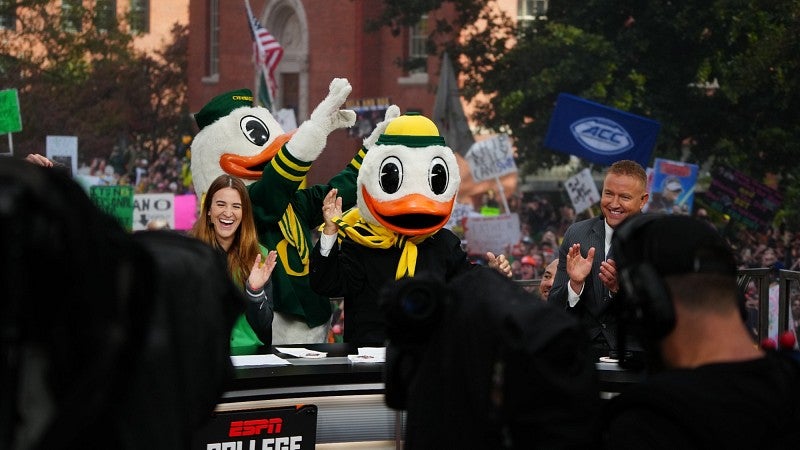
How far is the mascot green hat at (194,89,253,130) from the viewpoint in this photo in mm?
7410

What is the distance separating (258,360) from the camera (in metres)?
4.88

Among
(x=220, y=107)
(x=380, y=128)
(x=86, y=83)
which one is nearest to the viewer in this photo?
(x=380, y=128)

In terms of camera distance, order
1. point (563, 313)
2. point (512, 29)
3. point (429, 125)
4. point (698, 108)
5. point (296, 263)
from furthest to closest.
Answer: point (512, 29) < point (698, 108) < point (296, 263) < point (429, 125) < point (563, 313)

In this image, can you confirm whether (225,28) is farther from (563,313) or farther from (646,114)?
(563,313)

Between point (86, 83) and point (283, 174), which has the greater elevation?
point (86, 83)

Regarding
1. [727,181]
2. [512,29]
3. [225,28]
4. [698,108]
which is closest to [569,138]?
[727,181]

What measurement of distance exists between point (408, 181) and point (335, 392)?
1.58 metres

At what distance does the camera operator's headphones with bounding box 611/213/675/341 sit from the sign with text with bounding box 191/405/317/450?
237 centimetres

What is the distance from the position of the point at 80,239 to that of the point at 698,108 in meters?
19.6

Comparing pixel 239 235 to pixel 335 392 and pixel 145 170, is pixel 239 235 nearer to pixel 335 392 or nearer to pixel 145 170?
pixel 335 392

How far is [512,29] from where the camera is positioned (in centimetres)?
2520

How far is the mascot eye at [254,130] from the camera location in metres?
7.27

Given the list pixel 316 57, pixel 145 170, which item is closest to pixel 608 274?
pixel 145 170

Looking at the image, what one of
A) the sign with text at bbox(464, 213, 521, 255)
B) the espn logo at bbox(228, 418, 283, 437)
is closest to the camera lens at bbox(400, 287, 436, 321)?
the espn logo at bbox(228, 418, 283, 437)
